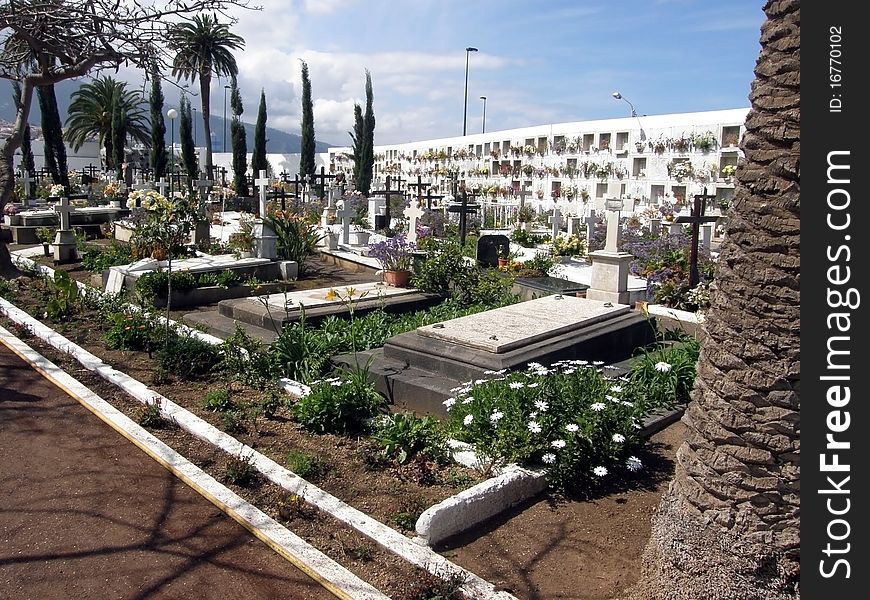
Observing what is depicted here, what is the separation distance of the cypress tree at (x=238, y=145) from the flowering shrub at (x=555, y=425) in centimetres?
3210

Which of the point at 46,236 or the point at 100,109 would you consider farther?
the point at 100,109

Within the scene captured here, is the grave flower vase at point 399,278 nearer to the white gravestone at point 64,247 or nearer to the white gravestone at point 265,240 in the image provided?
the white gravestone at point 265,240

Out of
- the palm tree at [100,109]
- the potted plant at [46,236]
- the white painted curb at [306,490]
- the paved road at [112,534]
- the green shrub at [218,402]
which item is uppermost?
the palm tree at [100,109]

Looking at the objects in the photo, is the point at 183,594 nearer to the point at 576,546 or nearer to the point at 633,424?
the point at 576,546

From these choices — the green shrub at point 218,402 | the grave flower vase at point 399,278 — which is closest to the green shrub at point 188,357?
the green shrub at point 218,402

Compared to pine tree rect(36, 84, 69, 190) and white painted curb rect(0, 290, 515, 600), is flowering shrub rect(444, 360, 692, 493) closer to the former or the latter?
white painted curb rect(0, 290, 515, 600)

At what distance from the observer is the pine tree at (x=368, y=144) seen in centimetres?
3617

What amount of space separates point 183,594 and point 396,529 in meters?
1.07

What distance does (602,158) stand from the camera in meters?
27.9

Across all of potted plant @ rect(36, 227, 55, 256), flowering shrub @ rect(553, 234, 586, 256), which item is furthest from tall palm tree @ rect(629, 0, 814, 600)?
potted plant @ rect(36, 227, 55, 256)

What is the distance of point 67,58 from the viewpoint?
10531 millimetres

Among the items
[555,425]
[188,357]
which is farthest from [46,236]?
[555,425]

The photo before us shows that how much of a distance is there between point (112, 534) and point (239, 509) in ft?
2.05

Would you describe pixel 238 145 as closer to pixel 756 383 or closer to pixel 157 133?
pixel 157 133
